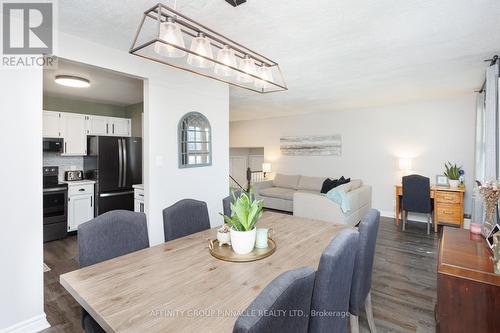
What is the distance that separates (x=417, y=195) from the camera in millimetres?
4488

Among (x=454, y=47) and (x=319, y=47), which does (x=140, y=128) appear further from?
(x=454, y=47)

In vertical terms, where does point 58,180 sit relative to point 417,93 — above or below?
below

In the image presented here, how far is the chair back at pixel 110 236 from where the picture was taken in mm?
1511

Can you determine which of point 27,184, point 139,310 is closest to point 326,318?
point 139,310

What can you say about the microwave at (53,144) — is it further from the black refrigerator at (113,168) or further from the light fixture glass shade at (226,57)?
the light fixture glass shade at (226,57)

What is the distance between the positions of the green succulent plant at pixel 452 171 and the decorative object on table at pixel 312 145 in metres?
2.12

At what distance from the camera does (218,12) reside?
6.39 feet

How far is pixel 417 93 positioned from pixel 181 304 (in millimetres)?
5145

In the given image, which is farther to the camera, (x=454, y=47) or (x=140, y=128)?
(x=140, y=128)

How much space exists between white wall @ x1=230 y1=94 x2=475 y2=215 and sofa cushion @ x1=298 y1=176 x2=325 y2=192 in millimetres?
344

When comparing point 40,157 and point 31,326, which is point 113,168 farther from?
point 31,326

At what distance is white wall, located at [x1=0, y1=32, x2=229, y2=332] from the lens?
1893 millimetres

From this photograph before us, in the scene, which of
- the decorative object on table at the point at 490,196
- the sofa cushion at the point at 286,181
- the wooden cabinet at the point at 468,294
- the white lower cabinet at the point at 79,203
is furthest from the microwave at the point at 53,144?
the decorative object on table at the point at 490,196

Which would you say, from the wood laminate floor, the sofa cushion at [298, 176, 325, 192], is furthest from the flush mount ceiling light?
the sofa cushion at [298, 176, 325, 192]
